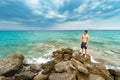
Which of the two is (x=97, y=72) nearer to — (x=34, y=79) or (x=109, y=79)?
(x=109, y=79)

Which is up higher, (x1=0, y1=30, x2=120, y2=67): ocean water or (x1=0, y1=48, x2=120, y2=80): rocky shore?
(x1=0, y1=48, x2=120, y2=80): rocky shore

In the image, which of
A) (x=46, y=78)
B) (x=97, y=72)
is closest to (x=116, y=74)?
(x=97, y=72)

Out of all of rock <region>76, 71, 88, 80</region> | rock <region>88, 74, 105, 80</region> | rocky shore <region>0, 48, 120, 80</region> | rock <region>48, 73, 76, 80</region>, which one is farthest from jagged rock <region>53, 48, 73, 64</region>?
rock <region>88, 74, 105, 80</region>

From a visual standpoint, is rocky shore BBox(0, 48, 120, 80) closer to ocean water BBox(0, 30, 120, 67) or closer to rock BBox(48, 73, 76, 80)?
rock BBox(48, 73, 76, 80)

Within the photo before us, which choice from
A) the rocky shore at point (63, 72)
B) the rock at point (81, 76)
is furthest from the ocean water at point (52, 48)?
the rock at point (81, 76)

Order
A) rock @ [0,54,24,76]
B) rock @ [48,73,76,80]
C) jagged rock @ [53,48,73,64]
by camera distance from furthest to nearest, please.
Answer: jagged rock @ [53,48,73,64] → rock @ [0,54,24,76] → rock @ [48,73,76,80]

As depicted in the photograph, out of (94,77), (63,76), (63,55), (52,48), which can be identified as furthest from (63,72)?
(52,48)

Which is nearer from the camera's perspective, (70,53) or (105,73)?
(105,73)

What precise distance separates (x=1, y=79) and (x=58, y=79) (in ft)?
11.2

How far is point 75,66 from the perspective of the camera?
9.88m

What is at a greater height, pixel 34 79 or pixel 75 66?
pixel 75 66

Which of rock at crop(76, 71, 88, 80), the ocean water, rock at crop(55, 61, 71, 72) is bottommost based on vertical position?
the ocean water

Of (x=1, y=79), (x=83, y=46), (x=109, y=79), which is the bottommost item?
(x=109, y=79)

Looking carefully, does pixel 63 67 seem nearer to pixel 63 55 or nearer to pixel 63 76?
pixel 63 76
